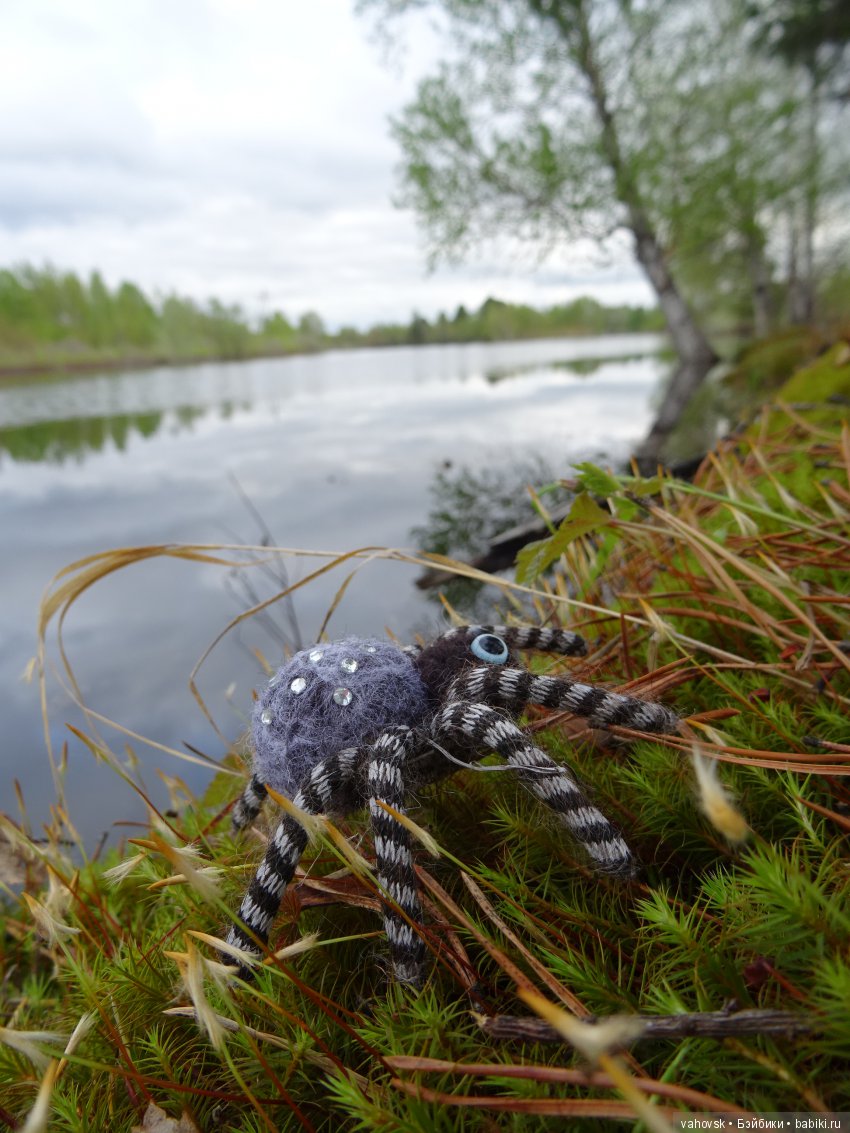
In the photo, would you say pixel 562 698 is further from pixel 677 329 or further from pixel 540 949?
pixel 677 329

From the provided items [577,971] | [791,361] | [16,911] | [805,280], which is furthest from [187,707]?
[805,280]

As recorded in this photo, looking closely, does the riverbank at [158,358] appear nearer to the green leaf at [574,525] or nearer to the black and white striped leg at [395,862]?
the green leaf at [574,525]

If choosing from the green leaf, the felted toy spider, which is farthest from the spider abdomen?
the green leaf

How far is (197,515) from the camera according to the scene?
19.9ft

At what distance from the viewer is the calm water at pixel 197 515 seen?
10.7 ft

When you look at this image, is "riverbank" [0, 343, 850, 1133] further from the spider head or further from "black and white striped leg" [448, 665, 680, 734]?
the spider head

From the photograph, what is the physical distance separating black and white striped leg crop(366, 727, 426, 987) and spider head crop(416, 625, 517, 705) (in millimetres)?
244

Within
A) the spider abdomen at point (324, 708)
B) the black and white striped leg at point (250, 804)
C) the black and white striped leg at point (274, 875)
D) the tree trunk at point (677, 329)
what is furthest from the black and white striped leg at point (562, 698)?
the tree trunk at point (677, 329)

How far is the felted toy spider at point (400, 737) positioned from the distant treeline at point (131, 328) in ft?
116

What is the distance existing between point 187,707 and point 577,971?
303cm

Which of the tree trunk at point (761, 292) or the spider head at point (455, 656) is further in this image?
the tree trunk at point (761, 292)

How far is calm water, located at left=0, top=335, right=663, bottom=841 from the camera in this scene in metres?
3.28

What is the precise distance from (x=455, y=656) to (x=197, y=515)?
17.7 ft

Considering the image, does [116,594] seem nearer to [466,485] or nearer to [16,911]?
[16,911]
